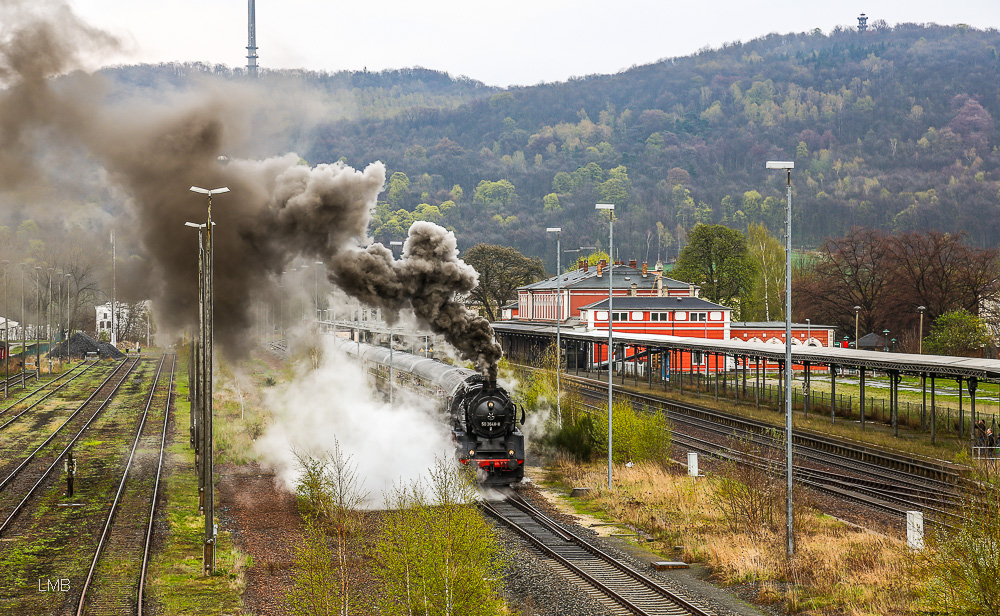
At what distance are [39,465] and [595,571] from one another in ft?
79.2

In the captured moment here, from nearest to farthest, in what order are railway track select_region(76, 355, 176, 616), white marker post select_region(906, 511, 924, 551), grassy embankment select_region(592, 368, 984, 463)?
railway track select_region(76, 355, 176, 616) → white marker post select_region(906, 511, 924, 551) → grassy embankment select_region(592, 368, 984, 463)

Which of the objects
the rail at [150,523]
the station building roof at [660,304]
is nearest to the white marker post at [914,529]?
the rail at [150,523]

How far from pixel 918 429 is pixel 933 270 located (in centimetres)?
5046

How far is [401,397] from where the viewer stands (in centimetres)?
3716

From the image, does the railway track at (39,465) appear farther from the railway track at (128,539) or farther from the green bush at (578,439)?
the green bush at (578,439)

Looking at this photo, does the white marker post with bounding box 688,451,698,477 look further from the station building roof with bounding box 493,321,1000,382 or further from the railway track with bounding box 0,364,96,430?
the railway track with bounding box 0,364,96,430

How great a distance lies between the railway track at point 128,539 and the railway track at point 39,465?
8.37 ft

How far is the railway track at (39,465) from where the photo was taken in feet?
90.1

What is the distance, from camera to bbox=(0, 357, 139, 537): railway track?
90.1 feet

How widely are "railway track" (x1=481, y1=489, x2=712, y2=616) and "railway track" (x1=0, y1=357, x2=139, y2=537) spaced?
13696mm

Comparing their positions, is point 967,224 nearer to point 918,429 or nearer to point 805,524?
point 918,429

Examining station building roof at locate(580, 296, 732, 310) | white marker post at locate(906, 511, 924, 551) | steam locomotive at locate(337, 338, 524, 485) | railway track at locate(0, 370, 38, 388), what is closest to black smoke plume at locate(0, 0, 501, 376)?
steam locomotive at locate(337, 338, 524, 485)

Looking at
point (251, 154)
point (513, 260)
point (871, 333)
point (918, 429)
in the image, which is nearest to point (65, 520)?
point (251, 154)

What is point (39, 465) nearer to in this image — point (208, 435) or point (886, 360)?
point (208, 435)
